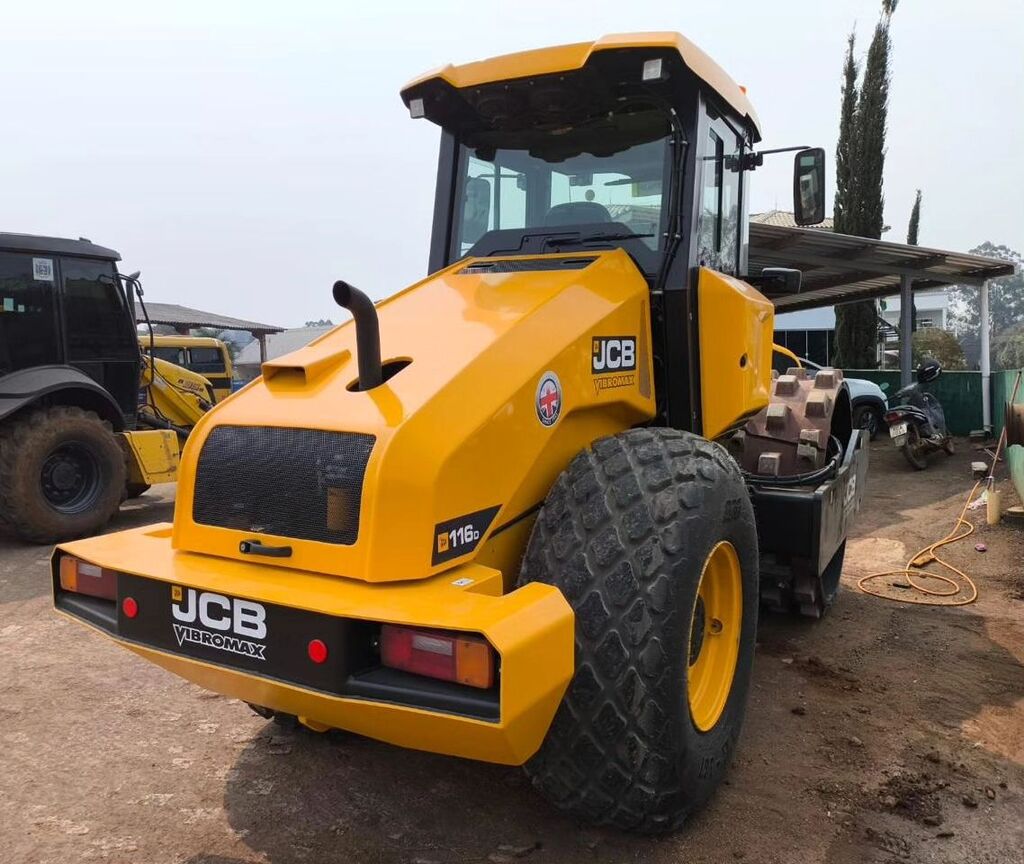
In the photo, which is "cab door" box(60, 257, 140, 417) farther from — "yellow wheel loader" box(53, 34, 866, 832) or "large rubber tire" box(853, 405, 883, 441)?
"large rubber tire" box(853, 405, 883, 441)

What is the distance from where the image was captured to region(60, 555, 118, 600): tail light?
2600 mm

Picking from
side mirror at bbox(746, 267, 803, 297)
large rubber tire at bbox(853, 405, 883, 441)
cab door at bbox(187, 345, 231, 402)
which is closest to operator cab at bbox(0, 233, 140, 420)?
side mirror at bbox(746, 267, 803, 297)

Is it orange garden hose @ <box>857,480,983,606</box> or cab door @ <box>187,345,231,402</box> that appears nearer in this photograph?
orange garden hose @ <box>857,480,983,606</box>

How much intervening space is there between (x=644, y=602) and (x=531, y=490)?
524 mm

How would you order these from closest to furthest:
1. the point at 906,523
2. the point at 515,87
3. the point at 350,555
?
the point at 350,555 < the point at 515,87 < the point at 906,523

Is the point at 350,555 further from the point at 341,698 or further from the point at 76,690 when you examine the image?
the point at 76,690

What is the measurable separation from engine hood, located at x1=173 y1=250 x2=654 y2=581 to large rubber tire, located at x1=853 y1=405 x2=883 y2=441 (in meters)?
10.9

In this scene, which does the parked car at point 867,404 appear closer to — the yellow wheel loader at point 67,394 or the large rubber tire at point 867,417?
the large rubber tire at point 867,417

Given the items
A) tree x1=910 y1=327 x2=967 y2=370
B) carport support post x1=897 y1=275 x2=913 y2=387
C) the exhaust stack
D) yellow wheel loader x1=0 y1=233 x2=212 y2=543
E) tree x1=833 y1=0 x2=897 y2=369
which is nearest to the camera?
the exhaust stack

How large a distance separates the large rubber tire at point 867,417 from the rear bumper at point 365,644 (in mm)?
11754

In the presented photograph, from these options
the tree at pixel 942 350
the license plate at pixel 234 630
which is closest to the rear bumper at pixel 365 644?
the license plate at pixel 234 630

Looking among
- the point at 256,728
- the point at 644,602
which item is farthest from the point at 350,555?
the point at 256,728

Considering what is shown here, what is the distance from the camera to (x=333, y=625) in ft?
6.89

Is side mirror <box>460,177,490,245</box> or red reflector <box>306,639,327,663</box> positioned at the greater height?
side mirror <box>460,177,490,245</box>
